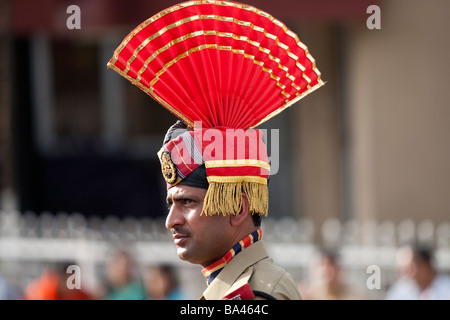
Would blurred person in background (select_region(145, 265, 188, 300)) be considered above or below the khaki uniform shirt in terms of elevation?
below

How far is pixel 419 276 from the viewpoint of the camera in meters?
6.66

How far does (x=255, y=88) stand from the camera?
3.51 meters

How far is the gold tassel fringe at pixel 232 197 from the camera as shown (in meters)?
3.36

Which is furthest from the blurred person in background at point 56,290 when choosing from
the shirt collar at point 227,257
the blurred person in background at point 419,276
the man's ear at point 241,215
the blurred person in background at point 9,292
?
the man's ear at point 241,215

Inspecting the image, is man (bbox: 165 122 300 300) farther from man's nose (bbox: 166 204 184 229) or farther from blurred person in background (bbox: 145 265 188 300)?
blurred person in background (bbox: 145 265 188 300)

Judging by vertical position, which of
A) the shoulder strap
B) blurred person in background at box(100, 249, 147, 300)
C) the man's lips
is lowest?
blurred person in background at box(100, 249, 147, 300)

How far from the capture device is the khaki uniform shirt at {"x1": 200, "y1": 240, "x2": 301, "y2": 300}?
332 cm

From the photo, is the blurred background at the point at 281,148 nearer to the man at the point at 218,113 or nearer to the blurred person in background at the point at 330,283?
the blurred person in background at the point at 330,283

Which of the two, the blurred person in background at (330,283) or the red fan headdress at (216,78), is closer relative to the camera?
the red fan headdress at (216,78)

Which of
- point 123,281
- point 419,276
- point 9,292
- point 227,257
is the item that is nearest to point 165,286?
point 123,281

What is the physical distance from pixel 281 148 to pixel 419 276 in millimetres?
4395

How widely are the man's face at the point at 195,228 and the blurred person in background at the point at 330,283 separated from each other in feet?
11.9

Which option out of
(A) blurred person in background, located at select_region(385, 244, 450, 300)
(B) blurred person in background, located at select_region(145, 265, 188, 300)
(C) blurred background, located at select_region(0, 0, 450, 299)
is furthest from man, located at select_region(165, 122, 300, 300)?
(C) blurred background, located at select_region(0, 0, 450, 299)

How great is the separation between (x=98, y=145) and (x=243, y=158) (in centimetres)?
825
